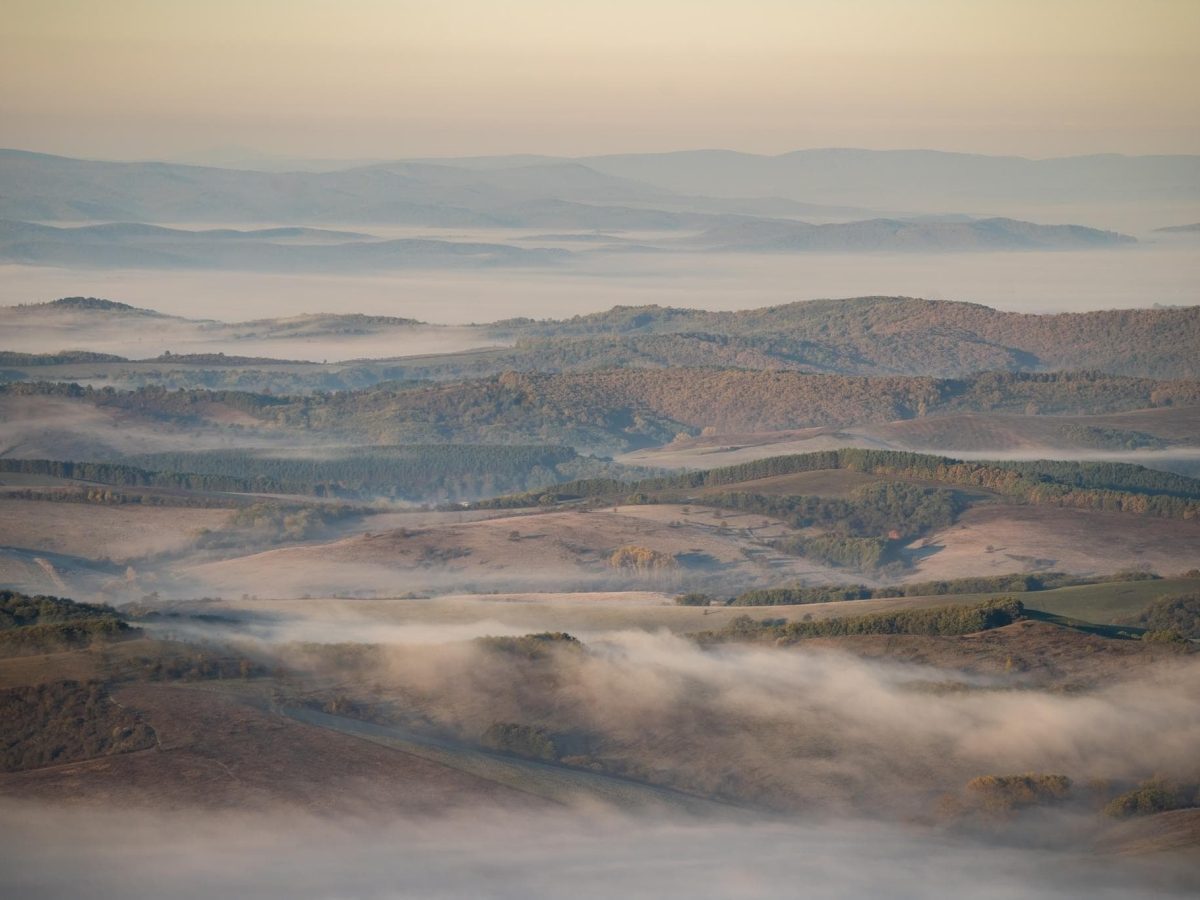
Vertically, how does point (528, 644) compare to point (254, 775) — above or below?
above

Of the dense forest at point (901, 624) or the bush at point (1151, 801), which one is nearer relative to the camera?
the bush at point (1151, 801)

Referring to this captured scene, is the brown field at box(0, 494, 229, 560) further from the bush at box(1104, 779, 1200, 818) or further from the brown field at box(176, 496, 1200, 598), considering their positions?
the bush at box(1104, 779, 1200, 818)

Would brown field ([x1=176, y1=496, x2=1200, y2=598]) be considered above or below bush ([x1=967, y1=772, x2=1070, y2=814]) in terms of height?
below

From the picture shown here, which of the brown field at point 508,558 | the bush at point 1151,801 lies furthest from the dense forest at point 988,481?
the bush at point 1151,801

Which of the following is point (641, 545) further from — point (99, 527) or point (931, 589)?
point (99, 527)

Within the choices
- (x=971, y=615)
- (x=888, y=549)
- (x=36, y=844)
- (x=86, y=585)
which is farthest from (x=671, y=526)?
(x=36, y=844)

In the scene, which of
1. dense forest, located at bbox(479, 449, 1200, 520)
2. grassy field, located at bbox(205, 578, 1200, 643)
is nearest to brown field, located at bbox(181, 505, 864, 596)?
dense forest, located at bbox(479, 449, 1200, 520)

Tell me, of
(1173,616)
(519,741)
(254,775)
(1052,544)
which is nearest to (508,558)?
(1052,544)

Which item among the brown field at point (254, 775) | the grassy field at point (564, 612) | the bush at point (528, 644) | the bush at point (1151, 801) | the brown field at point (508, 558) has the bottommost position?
the brown field at point (508, 558)

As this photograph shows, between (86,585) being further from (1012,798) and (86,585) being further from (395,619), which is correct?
(1012,798)

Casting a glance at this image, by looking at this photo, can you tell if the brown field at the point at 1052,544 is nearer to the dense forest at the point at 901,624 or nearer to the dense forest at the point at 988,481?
the dense forest at the point at 988,481

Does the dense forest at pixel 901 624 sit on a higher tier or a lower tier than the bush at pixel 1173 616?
higher
